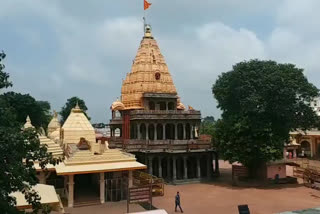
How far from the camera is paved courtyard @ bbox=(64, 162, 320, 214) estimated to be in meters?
23.7

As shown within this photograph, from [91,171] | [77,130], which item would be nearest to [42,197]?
[91,171]

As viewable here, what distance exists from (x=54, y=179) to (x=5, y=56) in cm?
2114

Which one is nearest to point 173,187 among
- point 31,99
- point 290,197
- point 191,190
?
point 191,190

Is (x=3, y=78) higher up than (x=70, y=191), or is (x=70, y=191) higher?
Result: (x=3, y=78)

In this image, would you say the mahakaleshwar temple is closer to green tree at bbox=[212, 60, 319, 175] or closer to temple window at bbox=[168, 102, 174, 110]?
temple window at bbox=[168, 102, 174, 110]

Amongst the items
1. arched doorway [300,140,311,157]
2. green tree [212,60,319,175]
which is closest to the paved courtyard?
green tree [212,60,319,175]

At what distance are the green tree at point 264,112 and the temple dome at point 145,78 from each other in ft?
39.3

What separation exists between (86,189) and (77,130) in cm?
616

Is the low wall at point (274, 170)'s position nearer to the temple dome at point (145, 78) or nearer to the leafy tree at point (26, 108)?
A: the temple dome at point (145, 78)

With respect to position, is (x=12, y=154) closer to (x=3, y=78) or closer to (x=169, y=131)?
(x=3, y=78)

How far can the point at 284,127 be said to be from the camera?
33.0 meters

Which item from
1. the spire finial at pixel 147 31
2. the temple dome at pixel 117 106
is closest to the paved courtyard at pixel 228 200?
the temple dome at pixel 117 106

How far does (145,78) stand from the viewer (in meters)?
44.0

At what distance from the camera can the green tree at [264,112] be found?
104ft
